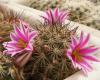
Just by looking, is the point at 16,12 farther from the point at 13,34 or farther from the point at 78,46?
the point at 78,46

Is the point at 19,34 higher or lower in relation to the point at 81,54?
higher

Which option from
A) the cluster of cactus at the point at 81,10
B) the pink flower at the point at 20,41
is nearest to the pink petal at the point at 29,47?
the pink flower at the point at 20,41

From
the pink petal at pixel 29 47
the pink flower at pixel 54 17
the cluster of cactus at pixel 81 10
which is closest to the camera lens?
the pink petal at pixel 29 47

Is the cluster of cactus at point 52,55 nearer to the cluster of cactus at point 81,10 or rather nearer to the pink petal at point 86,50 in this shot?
the pink petal at point 86,50

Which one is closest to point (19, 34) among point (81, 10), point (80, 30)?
point (80, 30)

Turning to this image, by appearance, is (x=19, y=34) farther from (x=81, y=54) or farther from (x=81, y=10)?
(x=81, y=10)

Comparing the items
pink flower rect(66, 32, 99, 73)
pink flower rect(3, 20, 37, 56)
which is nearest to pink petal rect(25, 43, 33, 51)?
pink flower rect(3, 20, 37, 56)

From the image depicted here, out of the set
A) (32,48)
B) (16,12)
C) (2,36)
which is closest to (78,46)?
(32,48)

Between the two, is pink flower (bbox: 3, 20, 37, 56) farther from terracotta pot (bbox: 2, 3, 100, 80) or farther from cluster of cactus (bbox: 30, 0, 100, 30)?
cluster of cactus (bbox: 30, 0, 100, 30)
